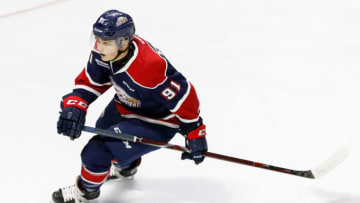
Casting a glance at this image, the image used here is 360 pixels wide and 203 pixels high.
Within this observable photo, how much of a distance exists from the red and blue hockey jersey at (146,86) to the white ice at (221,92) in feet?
1.61

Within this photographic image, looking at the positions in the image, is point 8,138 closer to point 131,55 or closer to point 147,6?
point 131,55

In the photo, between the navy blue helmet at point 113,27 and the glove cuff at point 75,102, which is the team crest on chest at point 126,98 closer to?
the glove cuff at point 75,102

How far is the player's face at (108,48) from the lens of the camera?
2379 millimetres

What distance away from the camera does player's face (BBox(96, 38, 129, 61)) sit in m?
2.38

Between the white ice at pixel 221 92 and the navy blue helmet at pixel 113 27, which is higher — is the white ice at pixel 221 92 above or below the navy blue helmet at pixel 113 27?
below

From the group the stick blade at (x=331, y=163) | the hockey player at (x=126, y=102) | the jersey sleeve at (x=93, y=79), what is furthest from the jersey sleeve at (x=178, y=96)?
the stick blade at (x=331, y=163)

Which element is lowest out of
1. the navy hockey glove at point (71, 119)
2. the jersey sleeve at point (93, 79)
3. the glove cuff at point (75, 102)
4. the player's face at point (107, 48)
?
the navy hockey glove at point (71, 119)

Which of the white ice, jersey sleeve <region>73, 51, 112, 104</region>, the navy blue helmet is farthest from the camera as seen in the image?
the white ice

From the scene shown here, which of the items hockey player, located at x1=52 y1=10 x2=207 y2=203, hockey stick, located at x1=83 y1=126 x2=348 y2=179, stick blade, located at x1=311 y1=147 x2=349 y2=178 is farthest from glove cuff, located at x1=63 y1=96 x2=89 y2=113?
stick blade, located at x1=311 y1=147 x2=349 y2=178

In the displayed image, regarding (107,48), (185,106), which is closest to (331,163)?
(185,106)

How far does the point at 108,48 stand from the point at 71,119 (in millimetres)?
365

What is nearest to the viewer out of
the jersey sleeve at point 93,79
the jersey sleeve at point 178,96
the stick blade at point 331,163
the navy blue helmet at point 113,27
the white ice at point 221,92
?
the navy blue helmet at point 113,27

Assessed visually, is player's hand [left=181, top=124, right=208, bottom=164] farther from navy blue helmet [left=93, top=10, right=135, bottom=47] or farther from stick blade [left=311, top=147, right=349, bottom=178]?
stick blade [left=311, top=147, right=349, bottom=178]

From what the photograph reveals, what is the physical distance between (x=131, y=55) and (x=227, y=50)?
85.3 inches
